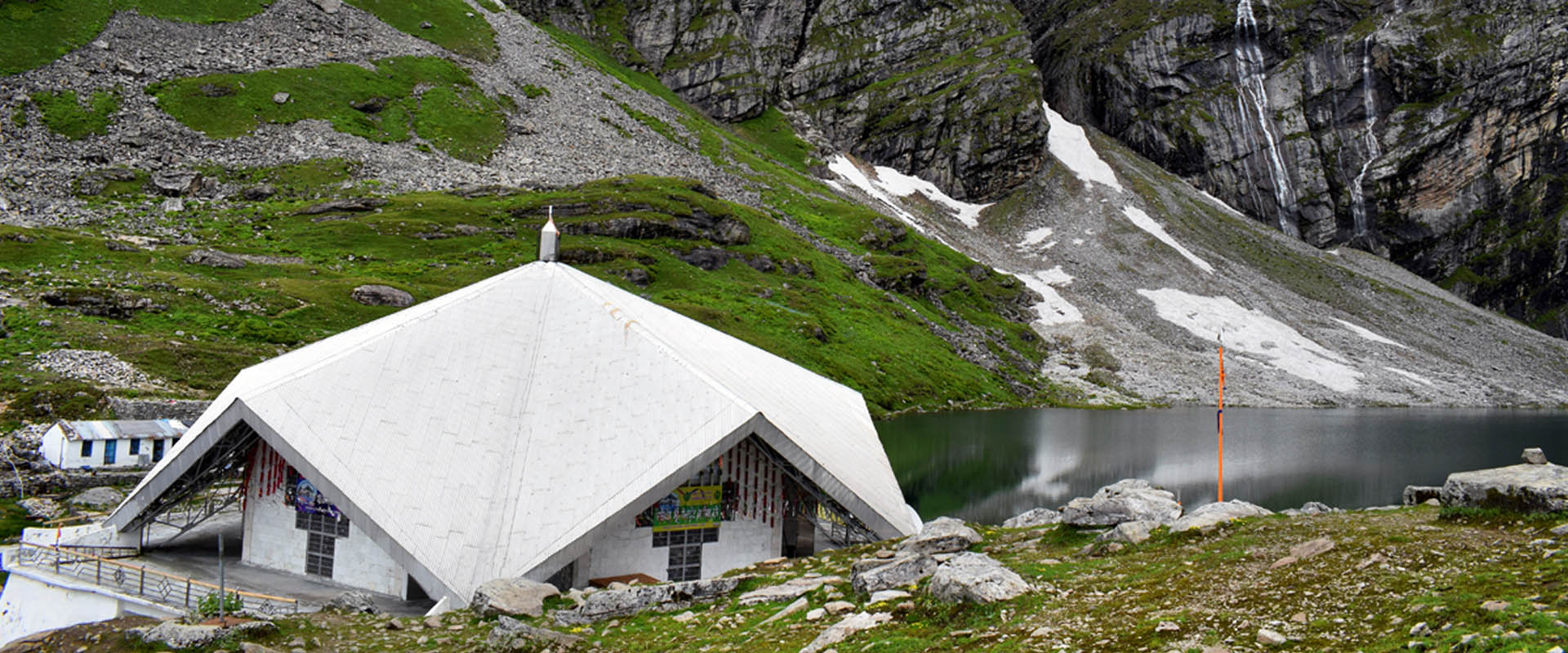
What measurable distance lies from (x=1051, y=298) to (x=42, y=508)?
393 ft

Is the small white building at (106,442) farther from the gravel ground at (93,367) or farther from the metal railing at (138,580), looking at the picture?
the metal railing at (138,580)

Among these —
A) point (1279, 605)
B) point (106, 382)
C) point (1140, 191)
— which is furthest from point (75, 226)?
point (1140, 191)

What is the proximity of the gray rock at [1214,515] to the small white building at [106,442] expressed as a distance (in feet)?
121

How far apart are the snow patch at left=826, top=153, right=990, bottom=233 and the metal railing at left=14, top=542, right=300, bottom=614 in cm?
14036

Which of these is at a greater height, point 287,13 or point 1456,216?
point 287,13

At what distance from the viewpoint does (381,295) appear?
69625mm

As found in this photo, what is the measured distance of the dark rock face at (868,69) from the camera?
562 ft

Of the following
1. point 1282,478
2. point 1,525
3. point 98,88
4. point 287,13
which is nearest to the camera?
point 1,525

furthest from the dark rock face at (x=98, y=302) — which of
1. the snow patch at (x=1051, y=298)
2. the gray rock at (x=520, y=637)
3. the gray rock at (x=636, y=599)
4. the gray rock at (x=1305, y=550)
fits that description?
the snow patch at (x=1051, y=298)

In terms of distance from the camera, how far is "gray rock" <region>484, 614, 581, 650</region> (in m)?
15.2

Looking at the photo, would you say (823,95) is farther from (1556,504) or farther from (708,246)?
(1556,504)

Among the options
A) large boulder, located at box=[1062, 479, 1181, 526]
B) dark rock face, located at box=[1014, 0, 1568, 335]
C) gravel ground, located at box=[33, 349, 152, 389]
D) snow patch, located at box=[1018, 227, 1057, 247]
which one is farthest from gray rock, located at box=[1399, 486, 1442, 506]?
dark rock face, located at box=[1014, 0, 1568, 335]

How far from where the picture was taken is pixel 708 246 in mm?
103750

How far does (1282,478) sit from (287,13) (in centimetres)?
13607
